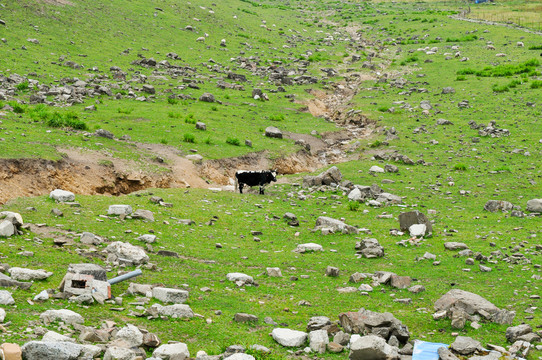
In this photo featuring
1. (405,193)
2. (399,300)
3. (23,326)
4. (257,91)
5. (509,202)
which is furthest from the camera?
(257,91)

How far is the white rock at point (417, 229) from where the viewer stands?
1627 cm

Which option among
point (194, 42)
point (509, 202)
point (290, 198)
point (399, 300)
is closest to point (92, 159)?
point (290, 198)

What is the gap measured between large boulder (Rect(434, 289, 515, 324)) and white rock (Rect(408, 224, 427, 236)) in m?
5.41

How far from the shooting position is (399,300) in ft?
37.8

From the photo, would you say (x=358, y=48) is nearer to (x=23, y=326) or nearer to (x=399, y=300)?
(x=399, y=300)

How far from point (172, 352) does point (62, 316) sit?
69.6 inches

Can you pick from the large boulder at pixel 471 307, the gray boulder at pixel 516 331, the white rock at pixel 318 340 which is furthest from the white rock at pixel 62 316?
the gray boulder at pixel 516 331

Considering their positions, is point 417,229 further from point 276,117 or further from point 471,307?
point 276,117

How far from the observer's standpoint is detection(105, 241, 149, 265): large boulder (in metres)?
11.7

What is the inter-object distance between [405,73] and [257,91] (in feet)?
44.1

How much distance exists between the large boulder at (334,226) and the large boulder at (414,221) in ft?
4.77

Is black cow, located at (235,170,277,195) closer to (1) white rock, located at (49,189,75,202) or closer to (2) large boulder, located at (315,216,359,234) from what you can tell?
(2) large boulder, located at (315,216,359,234)

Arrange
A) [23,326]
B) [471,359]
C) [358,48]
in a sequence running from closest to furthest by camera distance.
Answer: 1. [23,326]
2. [471,359]
3. [358,48]

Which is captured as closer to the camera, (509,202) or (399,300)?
(399,300)
